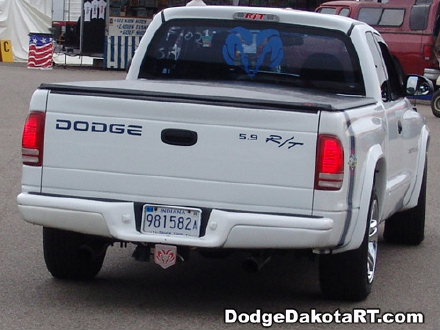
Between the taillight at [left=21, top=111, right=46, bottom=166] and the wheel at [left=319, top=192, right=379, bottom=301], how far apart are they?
1776mm

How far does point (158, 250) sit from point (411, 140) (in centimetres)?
282

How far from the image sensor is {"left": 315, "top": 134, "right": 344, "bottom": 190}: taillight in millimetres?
6305

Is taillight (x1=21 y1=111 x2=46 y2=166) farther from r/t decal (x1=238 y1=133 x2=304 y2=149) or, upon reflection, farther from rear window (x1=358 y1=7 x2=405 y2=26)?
rear window (x1=358 y1=7 x2=405 y2=26)

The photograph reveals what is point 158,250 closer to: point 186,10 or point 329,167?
point 329,167

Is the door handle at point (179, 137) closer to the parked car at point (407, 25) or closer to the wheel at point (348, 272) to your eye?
the wheel at point (348, 272)

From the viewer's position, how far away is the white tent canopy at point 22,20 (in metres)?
33.8

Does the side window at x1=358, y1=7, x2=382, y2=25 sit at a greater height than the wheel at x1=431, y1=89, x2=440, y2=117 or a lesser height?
greater

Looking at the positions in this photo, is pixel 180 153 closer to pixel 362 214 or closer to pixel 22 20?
pixel 362 214

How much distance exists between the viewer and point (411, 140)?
340 inches

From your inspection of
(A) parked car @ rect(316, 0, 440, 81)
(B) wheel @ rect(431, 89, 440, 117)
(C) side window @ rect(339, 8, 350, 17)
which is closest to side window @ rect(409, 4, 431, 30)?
(A) parked car @ rect(316, 0, 440, 81)

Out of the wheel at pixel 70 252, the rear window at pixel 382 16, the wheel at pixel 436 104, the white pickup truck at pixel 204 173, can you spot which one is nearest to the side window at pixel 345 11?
the rear window at pixel 382 16

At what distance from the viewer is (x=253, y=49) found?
8164mm

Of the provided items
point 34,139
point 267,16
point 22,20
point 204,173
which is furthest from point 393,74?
point 22,20

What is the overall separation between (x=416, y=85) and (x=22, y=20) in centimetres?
A: 2651
